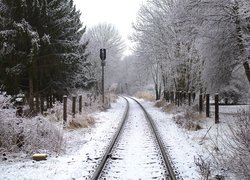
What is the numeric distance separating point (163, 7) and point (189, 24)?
8.81 metres

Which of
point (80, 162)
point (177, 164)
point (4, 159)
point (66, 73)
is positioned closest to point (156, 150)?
point (177, 164)

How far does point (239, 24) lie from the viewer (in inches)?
571

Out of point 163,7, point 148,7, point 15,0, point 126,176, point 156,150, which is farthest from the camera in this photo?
point 148,7

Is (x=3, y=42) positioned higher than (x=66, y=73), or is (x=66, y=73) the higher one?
(x=3, y=42)

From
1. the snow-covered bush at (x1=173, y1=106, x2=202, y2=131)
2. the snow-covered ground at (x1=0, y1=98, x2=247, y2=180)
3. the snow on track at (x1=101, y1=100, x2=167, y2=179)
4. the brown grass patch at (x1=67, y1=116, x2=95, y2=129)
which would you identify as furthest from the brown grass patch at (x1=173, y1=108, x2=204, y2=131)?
the brown grass patch at (x1=67, y1=116, x2=95, y2=129)

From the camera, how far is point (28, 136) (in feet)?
28.5

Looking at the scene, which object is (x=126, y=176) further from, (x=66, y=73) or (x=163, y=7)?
(x=163, y=7)

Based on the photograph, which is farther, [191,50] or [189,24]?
[191,50]

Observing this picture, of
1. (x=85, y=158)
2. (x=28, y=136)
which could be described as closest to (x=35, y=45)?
(x=28, y=136)

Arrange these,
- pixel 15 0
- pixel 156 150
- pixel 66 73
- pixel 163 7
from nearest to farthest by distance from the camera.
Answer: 1. pixel 156 150
2. pixel 15 0
3. pixel 66 73
4. pixel 163 7

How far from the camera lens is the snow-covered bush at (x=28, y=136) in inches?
325

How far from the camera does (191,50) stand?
66.0ft

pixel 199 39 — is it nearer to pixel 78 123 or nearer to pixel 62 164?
pixel 78 123

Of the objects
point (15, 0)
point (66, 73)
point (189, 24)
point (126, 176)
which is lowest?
point (126, 176)
